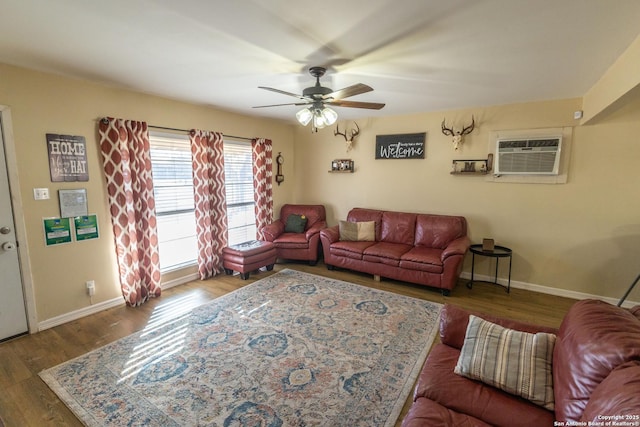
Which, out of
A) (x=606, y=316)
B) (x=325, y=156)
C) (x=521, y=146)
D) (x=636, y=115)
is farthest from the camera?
(x=325, y=156)

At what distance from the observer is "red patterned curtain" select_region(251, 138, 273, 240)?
507 centimetres

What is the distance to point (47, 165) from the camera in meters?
A: 2.90

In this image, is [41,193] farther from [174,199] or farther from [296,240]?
[296,240]

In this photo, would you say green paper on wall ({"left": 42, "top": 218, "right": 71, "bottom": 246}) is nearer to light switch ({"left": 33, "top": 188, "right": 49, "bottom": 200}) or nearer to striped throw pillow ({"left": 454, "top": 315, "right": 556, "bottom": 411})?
light switch ({"left": 33, "top": 188, "right": 49, "bottom": 200})

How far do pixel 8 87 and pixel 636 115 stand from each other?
6297mm

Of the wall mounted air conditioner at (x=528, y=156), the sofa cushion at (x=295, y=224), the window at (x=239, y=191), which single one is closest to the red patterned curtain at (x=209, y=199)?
the window at (x=239, y=191)

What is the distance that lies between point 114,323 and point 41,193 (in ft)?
4.81

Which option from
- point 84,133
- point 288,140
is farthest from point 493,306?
point 84,133

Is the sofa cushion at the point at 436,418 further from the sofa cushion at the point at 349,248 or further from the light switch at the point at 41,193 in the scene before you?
the light switch at the point at 41,193

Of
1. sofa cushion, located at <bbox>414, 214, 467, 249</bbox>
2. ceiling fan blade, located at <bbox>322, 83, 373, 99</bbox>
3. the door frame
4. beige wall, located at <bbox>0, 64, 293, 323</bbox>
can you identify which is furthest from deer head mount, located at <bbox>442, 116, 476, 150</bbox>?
the door frame

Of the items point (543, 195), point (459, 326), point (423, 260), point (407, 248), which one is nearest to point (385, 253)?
point (407, 248)

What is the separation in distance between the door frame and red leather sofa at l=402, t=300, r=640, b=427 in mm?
3521

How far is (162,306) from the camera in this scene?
11.4 ft

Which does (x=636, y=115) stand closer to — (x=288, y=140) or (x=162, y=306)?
(x=288, y=140)
